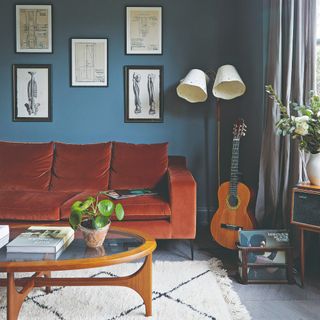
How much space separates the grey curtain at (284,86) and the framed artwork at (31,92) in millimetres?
2085

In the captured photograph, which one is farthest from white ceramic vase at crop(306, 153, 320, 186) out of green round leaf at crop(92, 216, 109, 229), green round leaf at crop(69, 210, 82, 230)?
green round leaf at crop(69, 210, 82, 230)

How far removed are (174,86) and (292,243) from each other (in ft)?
6.21

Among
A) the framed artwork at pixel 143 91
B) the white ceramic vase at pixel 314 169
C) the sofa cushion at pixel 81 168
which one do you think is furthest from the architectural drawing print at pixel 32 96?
the white ceramic vase at pixel 314 169

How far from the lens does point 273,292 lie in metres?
2.36

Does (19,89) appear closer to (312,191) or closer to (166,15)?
(166,15)

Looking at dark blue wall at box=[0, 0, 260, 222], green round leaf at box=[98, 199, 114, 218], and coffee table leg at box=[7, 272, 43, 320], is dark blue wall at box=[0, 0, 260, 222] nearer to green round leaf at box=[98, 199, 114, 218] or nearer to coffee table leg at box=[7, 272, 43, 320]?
green round leaf at box=[98, 199, 114, 218]

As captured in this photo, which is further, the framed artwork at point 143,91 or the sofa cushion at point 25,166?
the framed artwork at point 143,91

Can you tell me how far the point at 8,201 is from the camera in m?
2.87

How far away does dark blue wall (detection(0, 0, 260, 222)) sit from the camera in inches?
151

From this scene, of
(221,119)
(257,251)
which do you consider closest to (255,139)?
(221,119)

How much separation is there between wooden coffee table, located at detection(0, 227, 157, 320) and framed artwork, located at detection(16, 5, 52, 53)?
2227 millimetres

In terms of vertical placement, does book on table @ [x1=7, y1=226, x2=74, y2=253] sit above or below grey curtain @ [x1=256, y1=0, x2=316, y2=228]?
below

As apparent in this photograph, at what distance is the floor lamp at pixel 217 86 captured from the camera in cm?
336

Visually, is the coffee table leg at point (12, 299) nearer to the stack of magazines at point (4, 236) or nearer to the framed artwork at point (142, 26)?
the stack of magazines at point (4, 236)
